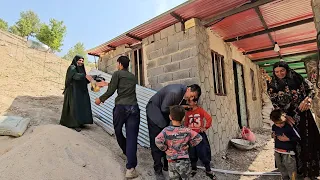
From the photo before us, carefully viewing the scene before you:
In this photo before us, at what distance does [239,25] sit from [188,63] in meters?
1.65

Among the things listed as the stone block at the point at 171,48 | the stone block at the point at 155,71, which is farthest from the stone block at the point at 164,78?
the stone block at the point at 171,48

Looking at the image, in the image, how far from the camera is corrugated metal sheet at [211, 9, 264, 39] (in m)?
4.30

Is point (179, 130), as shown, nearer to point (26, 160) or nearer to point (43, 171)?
point (43, 171)

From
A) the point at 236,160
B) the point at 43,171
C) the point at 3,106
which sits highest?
the point at 3,106

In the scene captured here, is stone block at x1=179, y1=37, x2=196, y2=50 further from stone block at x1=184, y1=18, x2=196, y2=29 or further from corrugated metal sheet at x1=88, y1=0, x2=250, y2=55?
corrugated metal sheet at x1=88, y1=0, x2=250, y2=55

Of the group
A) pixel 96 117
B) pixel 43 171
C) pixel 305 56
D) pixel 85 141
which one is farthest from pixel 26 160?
pixel 305 56

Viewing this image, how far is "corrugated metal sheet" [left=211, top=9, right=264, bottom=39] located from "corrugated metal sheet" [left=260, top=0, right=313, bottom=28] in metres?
0.21

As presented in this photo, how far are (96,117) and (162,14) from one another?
264 cm

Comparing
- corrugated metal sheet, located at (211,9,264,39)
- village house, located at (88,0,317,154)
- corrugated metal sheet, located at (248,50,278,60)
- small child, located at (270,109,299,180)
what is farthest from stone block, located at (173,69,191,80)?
corrugated metal sheet, located at (248,50,278,60)

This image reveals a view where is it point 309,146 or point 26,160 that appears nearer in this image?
point 26,160

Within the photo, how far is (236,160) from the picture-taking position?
4.33 meters

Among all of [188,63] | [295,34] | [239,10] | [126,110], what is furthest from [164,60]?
[295,34]

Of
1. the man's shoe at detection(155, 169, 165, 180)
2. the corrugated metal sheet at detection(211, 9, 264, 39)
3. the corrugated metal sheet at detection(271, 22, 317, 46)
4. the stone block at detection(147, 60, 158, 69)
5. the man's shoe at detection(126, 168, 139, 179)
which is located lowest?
the man's shoe at detection(155, 169, 165, 180)

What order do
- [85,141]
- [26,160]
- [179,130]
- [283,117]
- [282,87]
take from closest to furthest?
[179,130], [26,160], [283,117], [282,87], [85,141]
